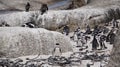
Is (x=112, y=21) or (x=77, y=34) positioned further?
(x=112, y=21)

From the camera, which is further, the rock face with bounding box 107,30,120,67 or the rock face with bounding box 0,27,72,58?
the rock face with bounding box 0,27,72,58

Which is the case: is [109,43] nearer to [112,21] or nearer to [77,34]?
[77,34]

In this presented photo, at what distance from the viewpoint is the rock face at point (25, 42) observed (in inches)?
548

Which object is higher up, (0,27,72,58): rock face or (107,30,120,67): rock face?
(107,30,120,67): rock face

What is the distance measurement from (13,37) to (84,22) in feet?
36.6

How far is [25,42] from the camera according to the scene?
1409 cm

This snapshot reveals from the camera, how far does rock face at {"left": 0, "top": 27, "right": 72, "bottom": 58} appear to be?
13.9 m

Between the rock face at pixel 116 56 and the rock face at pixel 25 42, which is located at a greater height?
the rock face at pixel 116 56

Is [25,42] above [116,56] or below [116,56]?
below

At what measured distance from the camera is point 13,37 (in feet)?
46.2

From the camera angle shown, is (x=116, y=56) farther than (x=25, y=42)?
No

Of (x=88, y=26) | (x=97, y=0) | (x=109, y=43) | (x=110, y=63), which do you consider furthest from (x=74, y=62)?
(x=97, y=0)

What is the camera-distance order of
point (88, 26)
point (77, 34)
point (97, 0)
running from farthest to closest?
point (97, 0)
point (88, 26)
point (77, 34)

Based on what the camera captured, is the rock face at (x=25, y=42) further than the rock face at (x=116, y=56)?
Yes
